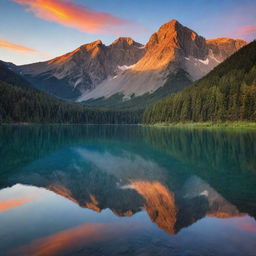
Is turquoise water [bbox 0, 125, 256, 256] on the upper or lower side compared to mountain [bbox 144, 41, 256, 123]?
lower

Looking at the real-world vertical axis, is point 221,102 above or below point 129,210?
above

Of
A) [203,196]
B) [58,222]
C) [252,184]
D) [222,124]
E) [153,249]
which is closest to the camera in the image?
[153,249]

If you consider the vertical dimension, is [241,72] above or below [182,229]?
above

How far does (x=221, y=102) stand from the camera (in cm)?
10962

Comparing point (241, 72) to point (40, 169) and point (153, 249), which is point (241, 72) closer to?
point (40, 169)

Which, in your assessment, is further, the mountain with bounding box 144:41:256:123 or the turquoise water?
the mountain with bounding box 144:41:256:123

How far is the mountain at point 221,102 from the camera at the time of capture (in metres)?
99.3

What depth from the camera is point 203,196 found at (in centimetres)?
1636

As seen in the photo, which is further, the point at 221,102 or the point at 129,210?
the point at 221,102

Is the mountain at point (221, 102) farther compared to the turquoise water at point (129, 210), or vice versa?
the mountain at point (221, 102)

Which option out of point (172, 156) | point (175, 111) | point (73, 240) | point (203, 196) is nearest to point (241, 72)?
point (175, 111)

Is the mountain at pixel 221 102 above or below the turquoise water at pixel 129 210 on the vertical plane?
above

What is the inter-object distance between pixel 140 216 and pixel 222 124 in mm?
98691

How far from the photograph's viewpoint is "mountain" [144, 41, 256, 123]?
9934cm
